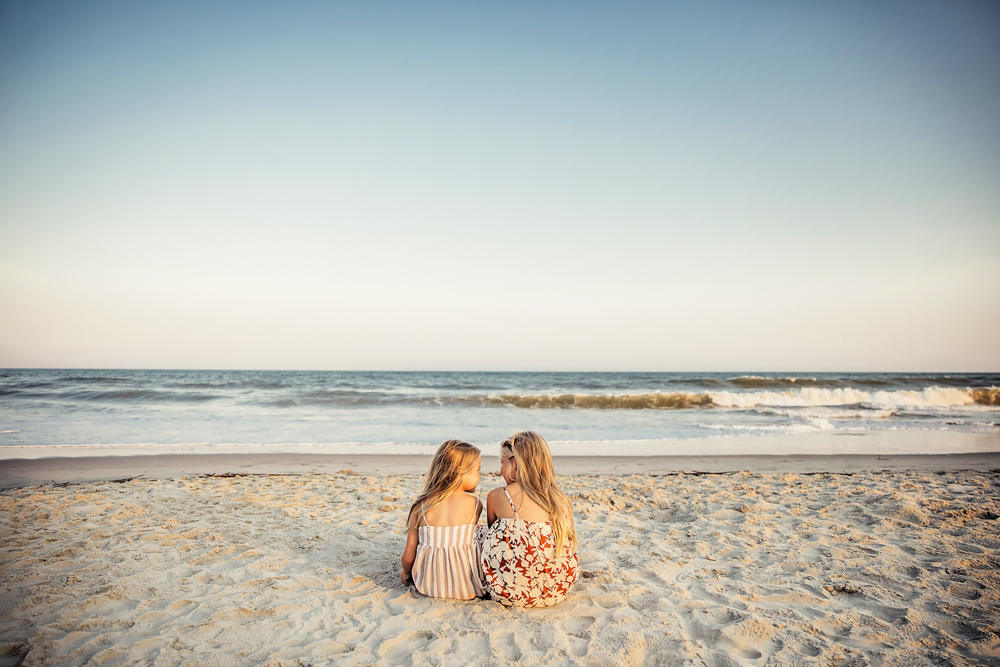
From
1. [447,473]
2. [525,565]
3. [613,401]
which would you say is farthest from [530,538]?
[613,401]

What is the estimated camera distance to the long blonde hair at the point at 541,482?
314 centimetres

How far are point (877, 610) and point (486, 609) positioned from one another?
2.46 metres

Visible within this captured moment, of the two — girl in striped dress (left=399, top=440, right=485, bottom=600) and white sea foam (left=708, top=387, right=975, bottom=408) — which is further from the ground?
girl in striped dress (left=399, top=440, right=485, bottom=600)

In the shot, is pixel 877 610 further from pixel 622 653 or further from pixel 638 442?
pixel 638 442

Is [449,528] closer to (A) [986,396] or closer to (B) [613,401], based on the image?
(B) [613,401]

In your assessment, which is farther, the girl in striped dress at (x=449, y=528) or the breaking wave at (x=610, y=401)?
the breaking wave at (x=610, y=401)

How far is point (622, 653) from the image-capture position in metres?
2.67

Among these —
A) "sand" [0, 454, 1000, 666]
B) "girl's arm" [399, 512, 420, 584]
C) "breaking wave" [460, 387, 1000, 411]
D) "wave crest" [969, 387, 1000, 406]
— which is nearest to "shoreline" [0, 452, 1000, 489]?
"sand" [0, 454, 1000, 666]

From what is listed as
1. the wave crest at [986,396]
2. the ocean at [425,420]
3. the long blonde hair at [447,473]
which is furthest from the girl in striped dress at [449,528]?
the wave crest at [986,396]

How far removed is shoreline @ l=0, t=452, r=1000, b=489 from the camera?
741 cm

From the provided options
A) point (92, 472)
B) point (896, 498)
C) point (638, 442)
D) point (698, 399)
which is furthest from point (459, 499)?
point (698, 399)

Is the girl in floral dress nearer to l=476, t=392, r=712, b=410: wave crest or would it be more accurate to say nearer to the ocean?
the ocean

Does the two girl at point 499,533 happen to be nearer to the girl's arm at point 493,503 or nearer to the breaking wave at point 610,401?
the girl's arm at point 493,503

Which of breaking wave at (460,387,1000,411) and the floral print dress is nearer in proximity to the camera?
the floral print dress
